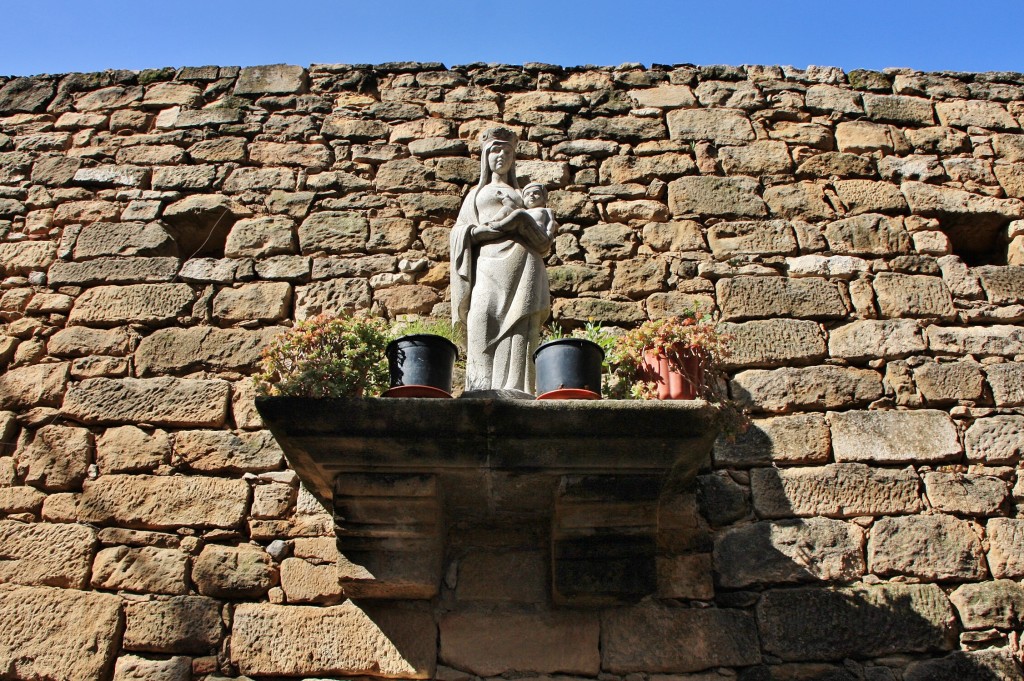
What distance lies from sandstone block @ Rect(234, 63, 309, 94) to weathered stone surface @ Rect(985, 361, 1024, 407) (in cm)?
415

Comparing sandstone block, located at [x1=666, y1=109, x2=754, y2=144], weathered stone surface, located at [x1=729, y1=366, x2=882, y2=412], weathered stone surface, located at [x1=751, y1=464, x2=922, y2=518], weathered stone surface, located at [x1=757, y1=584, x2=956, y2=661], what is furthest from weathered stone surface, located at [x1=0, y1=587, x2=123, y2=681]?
sandstone block, located at [x1=666, y1=109, x2=754, y2=144]

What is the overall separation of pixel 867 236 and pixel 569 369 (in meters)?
2.34

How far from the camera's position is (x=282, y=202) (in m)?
4.66

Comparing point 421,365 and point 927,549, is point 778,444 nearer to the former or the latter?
point 927,549

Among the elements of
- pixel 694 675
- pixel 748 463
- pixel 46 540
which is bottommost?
pixel 694 675

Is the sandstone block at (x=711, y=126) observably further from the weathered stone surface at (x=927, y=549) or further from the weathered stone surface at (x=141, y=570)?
the weathered stone surface at (x=141, y=570)

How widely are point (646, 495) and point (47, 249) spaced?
3.54 metres

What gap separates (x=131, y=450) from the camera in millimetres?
3738

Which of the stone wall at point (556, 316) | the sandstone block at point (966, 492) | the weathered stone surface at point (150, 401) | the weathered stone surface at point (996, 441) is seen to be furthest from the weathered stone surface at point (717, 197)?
the weathered stone surface at point (150, 401)

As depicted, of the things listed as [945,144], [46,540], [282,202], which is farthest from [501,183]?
[945,144]

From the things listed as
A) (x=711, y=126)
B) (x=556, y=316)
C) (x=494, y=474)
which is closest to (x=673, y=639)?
(x=494, y=474)

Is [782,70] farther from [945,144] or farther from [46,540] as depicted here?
[46,540]

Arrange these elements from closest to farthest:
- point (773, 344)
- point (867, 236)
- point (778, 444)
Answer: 1. point (778, 444)
2. point (773, 344)
3. point (867, 236)

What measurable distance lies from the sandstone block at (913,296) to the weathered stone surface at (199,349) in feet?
9.98
